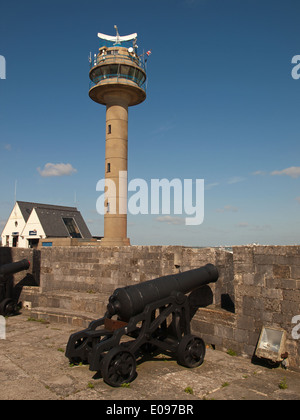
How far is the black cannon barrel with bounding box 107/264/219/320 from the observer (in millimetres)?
5699

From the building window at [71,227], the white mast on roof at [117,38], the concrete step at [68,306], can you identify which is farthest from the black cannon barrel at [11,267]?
the building window at [71,227]

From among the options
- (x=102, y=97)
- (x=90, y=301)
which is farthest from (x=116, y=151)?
(x=90, y=301)

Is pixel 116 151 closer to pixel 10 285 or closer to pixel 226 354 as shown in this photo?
pixel 10 285

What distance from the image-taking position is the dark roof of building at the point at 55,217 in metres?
40.6

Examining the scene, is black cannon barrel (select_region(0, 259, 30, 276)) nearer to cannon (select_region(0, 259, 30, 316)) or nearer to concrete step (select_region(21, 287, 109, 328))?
cannon (select_region(0, 259, 30, 316))

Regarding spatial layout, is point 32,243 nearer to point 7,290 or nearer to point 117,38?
point 117,38

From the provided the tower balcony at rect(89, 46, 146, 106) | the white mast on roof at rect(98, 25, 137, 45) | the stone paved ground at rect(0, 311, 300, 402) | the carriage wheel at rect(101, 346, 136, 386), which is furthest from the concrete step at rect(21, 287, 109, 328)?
the white mast on roof at rect(98, 25, 137, 45)

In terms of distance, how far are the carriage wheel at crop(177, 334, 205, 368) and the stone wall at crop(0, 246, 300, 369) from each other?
115 cm

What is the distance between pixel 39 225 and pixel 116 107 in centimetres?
2113

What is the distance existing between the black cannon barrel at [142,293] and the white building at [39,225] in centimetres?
3443

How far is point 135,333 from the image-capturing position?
621cm

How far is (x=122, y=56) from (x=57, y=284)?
18.9 m

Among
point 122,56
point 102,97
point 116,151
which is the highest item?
point 122,56
